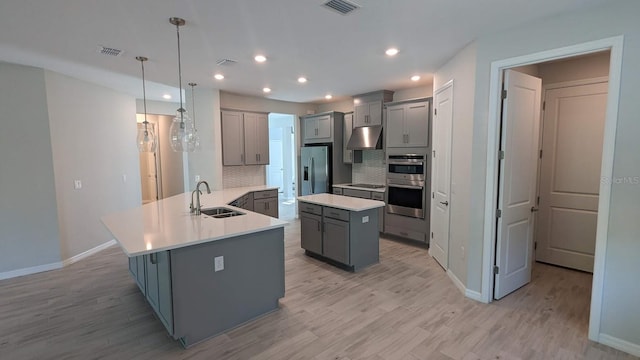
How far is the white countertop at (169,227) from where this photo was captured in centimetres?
223

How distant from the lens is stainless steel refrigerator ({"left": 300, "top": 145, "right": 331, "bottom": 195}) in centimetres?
629

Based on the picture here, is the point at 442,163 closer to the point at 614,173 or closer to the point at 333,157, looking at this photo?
the point at 614,173

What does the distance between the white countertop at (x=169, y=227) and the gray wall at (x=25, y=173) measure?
161 centimetres

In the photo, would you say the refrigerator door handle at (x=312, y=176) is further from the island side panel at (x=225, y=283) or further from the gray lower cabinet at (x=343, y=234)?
the island side panel at (x=225, y=283)

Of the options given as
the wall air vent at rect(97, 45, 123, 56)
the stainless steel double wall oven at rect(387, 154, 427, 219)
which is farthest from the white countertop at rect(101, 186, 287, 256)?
the stainless steel double wall oven at rect(387, 154, 427, 219)

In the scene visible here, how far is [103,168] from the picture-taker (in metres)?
A: 4.97

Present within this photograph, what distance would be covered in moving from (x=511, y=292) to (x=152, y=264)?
3.63m

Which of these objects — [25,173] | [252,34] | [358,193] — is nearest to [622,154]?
[252,34]

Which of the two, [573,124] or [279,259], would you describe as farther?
[573,124]

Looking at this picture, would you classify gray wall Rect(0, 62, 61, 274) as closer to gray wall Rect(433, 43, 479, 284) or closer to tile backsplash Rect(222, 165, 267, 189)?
tile backsplash Rect(222, 165, 267, 189)

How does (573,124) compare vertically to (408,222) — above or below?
above

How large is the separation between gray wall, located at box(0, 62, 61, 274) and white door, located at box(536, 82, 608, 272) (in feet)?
21.4

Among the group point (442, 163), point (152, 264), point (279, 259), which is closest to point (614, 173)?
point (442, 163)

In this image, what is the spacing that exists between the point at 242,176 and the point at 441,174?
3760 mm
